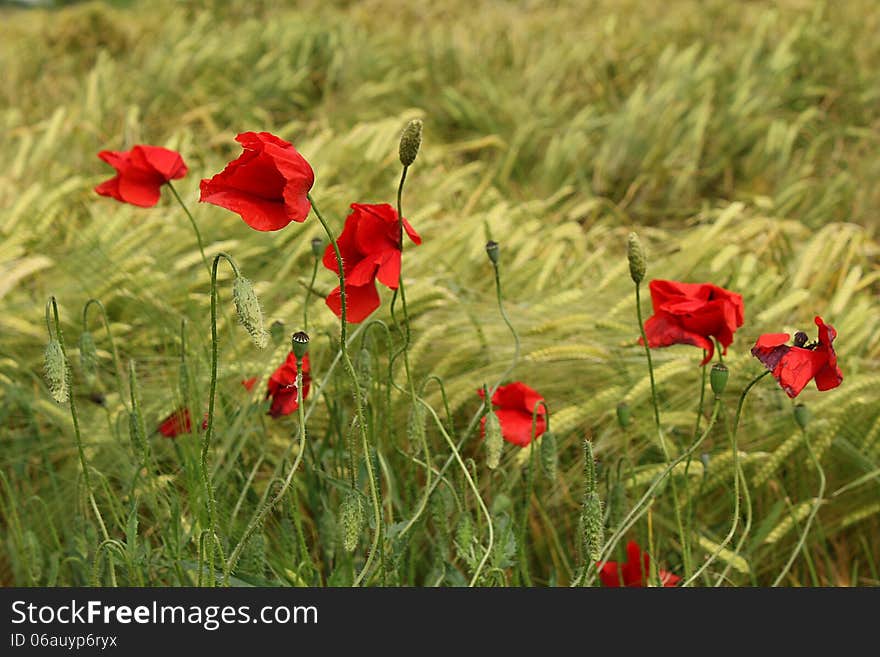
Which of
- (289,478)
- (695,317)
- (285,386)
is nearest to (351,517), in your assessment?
(289,478)

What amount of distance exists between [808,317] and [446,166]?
148 centimetres

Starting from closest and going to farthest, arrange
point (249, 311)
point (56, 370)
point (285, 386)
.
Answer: point (249, 311) < point (56, 370) < point (285, 386)

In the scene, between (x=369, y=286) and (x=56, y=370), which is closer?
(x=56, y=370)

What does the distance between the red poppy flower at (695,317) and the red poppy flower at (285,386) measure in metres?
0.41

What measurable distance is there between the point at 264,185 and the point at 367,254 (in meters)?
0.18

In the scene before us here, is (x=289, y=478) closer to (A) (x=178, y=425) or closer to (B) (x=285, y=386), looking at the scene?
(B) (x=285, y=386)

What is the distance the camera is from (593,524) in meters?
0.92

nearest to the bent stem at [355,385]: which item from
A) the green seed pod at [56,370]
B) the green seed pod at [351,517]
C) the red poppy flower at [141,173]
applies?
the green seed pod at [351,517]

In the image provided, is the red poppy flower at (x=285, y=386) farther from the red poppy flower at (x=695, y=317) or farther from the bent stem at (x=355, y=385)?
the red poppy flower at (x=695, y=317)

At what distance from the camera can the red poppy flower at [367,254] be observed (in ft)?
3.29

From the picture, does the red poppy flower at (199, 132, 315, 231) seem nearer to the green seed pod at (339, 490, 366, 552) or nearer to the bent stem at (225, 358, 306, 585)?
the bent stem at (225, 358, 306, 585)

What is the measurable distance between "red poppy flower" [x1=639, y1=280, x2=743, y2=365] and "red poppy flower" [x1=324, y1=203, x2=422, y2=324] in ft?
0.96

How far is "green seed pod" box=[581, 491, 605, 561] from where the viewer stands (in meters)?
0.91

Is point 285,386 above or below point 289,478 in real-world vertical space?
above
